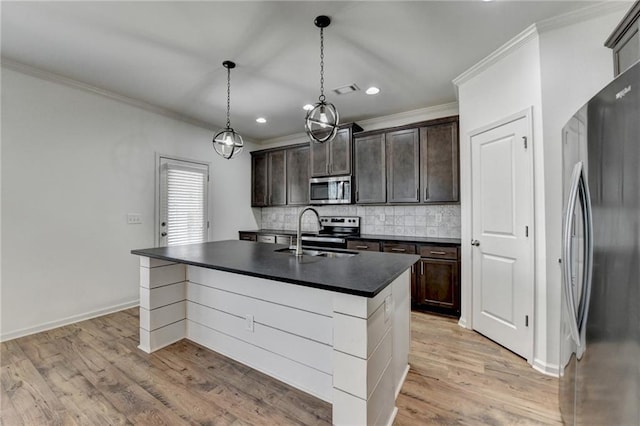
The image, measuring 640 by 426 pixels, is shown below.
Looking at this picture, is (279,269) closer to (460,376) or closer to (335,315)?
(335,315)

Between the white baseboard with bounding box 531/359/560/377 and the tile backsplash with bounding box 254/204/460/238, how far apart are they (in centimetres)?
180

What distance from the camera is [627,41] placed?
1.65 metres

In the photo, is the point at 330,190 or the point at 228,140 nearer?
the point at 228,140

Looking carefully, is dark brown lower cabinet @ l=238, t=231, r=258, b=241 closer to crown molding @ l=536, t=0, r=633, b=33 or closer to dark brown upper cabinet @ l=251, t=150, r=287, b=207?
dark brown upper cabinet @ l=251, t=150, r=287, b=207

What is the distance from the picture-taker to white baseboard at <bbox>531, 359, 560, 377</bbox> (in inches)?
83.3

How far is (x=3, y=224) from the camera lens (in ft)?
8.95

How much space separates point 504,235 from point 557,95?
3.93 ft

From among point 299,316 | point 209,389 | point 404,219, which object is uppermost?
point 404,219

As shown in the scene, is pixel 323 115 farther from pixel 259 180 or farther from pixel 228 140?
pixel 259 180

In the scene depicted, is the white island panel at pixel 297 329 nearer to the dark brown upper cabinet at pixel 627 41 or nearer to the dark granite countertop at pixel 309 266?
the dark granite countertop at pixel 309 266

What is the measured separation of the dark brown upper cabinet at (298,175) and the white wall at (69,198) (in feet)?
6.28

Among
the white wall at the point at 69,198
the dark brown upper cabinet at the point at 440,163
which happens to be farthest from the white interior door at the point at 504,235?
the white wall at the point at 69,198

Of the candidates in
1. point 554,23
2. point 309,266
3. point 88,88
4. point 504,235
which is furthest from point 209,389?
point 554,23

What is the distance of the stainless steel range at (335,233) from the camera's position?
4.16 meters
